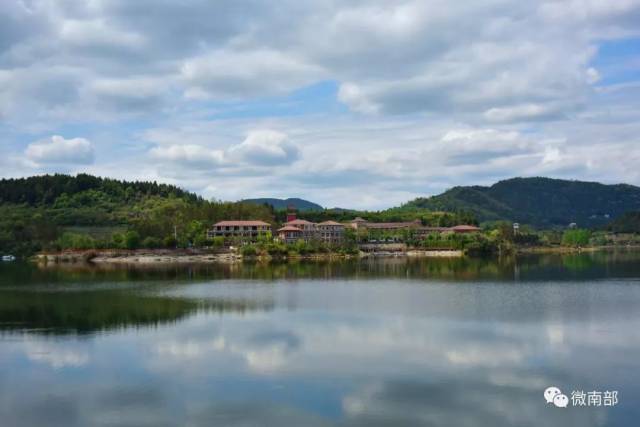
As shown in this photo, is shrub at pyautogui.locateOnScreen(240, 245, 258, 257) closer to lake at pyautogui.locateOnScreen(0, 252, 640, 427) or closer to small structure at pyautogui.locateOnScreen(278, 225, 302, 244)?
small structure at pyautogui.locateOnScreen(278, 225, 302, 244)

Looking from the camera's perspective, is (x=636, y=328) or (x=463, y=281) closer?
(x=636, y=328)

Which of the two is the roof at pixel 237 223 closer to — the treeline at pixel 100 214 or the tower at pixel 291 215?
the treeline at pixel 100 214

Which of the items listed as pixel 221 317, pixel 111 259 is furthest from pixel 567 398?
pixel 111 259

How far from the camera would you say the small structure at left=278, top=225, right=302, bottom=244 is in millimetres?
75394

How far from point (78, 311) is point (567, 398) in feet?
63.0

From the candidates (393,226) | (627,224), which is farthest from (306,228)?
(627,224)

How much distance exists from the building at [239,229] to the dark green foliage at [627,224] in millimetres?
80365

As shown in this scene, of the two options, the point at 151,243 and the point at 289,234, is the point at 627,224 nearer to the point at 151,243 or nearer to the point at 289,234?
the point at 289,234

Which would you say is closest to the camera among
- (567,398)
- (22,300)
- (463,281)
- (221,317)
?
(567,398)

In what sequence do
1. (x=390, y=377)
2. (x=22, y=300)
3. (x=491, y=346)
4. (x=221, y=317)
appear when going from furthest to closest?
(x=22, y=300)
(x=221, y=317)
(x=491, y=346)
(x=390, y=377)

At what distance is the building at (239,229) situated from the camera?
78.2 metres

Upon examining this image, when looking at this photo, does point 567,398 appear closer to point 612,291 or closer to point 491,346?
point 491,346

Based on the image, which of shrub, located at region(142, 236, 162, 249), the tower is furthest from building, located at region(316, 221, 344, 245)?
shrub, located at region(142, 236, 162, 249)

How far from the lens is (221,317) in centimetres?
2395
